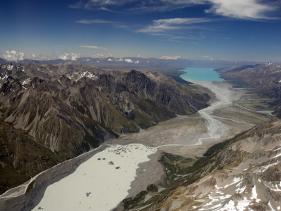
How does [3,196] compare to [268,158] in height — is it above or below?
below

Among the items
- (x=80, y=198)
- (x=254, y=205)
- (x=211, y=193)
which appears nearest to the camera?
(x=254, y=205)

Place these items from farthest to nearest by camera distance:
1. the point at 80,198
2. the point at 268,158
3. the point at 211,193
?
the point at 80,198
the point at 268,158
the point at 211,193

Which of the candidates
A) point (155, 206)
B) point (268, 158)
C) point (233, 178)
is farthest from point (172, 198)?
point (268, 158)

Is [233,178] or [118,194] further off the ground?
[233,178]

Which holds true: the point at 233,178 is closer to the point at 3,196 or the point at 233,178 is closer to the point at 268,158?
the point at 268,158

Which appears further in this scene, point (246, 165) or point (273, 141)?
point (273, 141)

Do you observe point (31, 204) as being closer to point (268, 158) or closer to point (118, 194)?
point (118, 194)

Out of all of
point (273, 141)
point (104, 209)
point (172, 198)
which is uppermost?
point (273, 141)

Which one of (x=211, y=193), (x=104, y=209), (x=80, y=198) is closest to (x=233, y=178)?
(x=211, y=193)

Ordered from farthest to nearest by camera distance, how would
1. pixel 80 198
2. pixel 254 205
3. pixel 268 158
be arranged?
1. pixel 80 198
2. pixel 268 158
3. pixel 254 205
